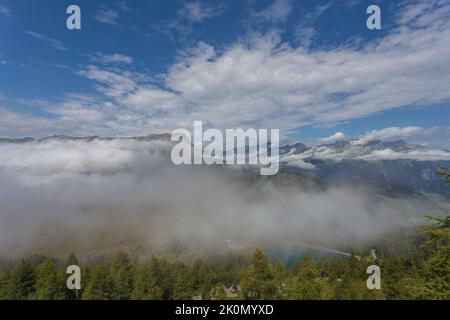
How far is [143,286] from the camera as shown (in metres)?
46.3

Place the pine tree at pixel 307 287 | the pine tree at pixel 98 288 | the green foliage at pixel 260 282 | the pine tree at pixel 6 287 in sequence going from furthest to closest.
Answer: the pine tree at pixel 6 287, the pine tree at pixel 98 288, the pine tree at pixel 307 287, the green foliage at pixel 260 282

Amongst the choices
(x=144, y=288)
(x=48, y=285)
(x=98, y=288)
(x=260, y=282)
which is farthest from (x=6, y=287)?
(x=260, y=282)

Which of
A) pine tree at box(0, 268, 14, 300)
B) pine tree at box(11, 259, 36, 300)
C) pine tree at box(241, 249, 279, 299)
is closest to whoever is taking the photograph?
pine tree at box(241, 249, 279, 299)

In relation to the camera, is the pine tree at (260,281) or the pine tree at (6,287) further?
the pine tree at (6,287)

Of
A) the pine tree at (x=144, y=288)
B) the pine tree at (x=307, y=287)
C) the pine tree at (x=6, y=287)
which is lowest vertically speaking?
the pine tree at (x=144, y=288)

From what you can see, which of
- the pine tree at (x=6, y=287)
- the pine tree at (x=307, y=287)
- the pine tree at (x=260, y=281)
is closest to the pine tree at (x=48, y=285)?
the pine tree at (x=6, y=287)

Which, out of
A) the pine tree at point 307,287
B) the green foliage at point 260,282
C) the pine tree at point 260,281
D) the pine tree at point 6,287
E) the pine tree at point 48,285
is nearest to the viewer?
the green foliage at point 260,282

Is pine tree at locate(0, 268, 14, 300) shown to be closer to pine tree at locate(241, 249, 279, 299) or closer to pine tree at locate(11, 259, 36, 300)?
pine tree at locate(11, 259, 36, 300)

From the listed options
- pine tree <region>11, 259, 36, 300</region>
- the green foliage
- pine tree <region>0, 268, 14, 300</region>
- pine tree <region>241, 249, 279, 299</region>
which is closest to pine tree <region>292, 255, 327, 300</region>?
the green foliage

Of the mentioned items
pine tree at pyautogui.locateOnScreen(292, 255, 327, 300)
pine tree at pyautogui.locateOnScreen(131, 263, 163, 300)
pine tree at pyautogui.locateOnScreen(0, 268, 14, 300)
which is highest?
pine tree at pyautogui.locateOnScreen(292, 255, 327, 300)

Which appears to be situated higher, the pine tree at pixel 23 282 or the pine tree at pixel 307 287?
the pine tree at pixel 307 287

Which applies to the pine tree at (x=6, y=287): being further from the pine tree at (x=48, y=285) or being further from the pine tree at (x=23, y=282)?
the pine tree at (x=48, y=285)
